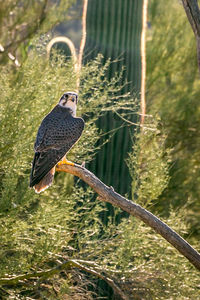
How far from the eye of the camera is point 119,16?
5.69 metres

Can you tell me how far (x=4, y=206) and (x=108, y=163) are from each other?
1.20 metres

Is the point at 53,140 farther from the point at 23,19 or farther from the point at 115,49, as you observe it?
the point at 23,19

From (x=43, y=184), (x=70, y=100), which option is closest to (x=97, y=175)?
(x=70, y=100)

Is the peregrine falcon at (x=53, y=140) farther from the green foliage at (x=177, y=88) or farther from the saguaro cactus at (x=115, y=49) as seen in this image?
the green foliage at (x=177, y=88)

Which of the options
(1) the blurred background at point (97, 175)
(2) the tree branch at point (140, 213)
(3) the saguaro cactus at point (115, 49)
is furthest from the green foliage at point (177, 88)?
(2) the tree branch at point (140, 213)

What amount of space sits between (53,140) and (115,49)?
165cm

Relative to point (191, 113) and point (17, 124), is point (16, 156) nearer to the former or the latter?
point (17, 124)

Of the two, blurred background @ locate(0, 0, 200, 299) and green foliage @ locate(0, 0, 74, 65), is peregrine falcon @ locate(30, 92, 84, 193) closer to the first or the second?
blurred background @ locate(0, 0, 200, 299)

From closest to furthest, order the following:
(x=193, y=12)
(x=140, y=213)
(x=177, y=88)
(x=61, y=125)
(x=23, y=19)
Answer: (x=140, y=213), (x=193, y=12), (x=61, y=125), (x=177, y=88), (x=23, y=19)

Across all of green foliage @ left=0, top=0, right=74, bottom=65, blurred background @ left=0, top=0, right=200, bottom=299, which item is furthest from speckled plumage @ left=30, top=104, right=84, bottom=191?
green foliage @ left=0, top=0, right=74, bottom=65

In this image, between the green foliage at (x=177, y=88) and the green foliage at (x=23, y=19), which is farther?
the green foliage at (x=23, y=19)

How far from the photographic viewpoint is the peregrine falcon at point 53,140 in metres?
4.10

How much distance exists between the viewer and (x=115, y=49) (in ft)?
18.6

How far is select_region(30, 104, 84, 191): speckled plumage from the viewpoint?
161 inches
